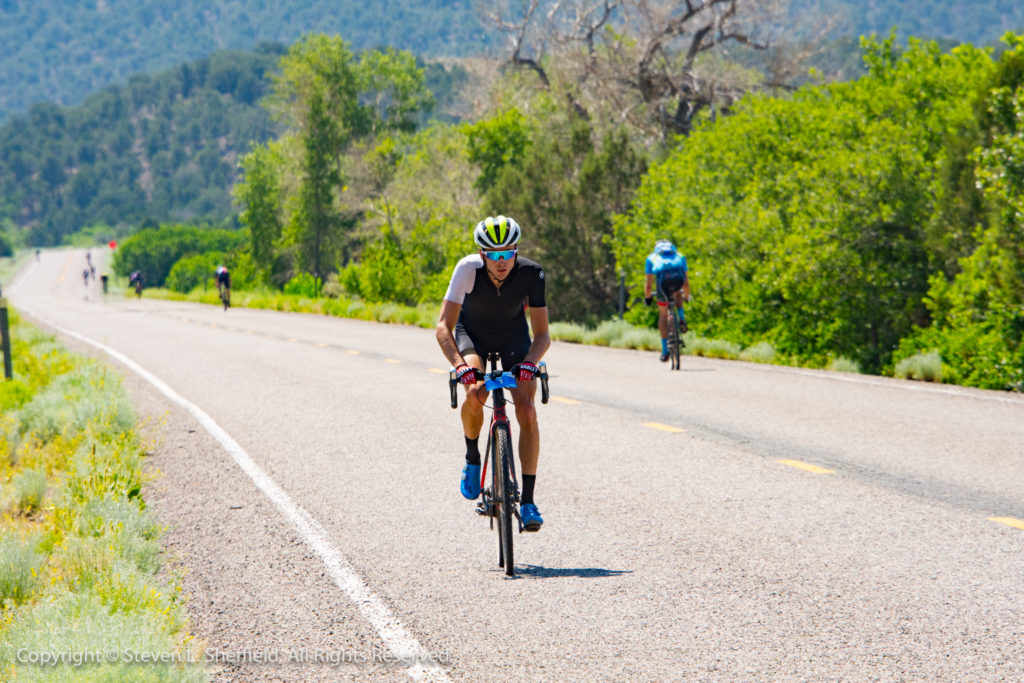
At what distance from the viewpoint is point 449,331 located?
20.2ft

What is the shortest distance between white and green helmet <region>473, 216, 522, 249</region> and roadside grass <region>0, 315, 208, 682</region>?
2504 mm

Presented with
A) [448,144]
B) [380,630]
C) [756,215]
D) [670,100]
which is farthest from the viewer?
[448,144]

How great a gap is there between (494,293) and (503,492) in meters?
1.19

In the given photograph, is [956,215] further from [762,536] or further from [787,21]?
[787,21]

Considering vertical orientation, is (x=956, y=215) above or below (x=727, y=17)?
below

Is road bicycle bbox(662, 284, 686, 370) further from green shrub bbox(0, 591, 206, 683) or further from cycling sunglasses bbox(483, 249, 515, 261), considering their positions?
green shrub bbox(0, 591, 206, 683)

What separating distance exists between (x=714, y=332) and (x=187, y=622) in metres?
16.4

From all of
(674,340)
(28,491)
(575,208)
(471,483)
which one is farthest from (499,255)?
(575,208)

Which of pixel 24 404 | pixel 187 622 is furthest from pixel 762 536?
pixel 24 404

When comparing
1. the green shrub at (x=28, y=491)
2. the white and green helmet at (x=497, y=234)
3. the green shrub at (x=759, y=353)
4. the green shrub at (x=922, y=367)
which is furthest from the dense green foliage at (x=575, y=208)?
the white and green helmet at (x=497, y=234)

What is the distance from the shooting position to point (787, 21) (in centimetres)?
3612

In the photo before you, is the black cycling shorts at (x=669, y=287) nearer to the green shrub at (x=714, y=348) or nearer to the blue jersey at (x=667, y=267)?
the blue jersey at (x=667, y=267)

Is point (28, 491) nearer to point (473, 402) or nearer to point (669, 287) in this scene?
point (473, 402)

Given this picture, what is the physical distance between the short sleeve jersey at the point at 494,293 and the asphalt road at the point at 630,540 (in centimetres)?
140
